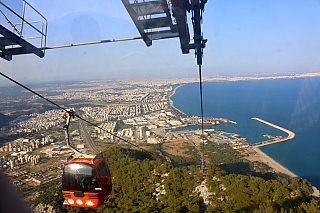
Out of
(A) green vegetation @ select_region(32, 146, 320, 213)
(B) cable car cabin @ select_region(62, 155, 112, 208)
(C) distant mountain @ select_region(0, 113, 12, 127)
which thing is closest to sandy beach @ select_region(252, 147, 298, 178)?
(A) green vegetation @ select_region(32, 146, 320, 213)

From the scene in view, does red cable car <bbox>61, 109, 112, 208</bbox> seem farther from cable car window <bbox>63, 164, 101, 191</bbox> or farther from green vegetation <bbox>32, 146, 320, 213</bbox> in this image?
green vegetation <bbox>32, 146, 320, 213</bbox>

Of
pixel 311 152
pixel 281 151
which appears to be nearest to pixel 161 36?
pixel 281 151

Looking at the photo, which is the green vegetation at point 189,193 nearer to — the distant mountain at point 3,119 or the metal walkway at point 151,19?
the metal walkway at point 151,19

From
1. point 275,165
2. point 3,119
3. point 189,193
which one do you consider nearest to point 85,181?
point 189,193

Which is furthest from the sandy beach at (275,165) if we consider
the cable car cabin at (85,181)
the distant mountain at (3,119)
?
the distant mountain at (3,119)

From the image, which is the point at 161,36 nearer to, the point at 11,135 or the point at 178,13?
the point at 178,13
